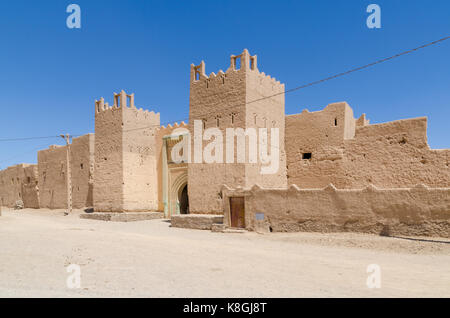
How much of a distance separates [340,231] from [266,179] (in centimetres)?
622

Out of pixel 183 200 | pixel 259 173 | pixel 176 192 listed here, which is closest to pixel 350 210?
pixel 259 173

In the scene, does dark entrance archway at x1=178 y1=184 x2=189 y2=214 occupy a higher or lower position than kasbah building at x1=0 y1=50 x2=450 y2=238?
lower

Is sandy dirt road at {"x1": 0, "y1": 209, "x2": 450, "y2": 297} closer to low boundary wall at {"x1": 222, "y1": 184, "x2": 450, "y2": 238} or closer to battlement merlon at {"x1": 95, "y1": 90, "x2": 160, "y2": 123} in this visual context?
low boundary wall at {"x1": 222, "y1": 184, "x2": 450, "y2": 238}

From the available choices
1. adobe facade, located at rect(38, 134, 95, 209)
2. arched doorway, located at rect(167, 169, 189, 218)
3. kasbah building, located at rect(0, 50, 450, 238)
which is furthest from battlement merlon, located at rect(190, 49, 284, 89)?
adobe facade, located at rect(38, 134, 95, 209)

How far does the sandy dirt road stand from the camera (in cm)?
483

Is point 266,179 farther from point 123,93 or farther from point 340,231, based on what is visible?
point 123,93

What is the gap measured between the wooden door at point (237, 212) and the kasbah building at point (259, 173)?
5 centimetres

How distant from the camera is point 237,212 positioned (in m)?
13.5

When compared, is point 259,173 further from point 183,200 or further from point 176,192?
point 183,200

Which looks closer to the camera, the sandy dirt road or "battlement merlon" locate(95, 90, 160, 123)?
the sandy dirt road

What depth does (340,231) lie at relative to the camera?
10883 millimetres

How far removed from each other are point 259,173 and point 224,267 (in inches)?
387

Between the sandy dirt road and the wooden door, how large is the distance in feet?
9.21
